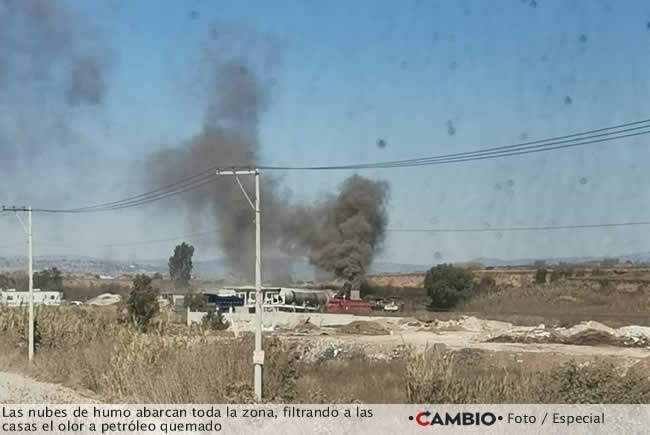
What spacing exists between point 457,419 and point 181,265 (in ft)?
317

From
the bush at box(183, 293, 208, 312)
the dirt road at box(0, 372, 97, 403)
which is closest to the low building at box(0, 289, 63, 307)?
the bush at box(183, 293, 208, 312)

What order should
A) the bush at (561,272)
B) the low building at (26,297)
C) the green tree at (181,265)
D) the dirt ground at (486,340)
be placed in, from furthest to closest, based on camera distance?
the green tree at (181,265)
the bush at (561,272)
the low building at (26,297)
the dirt ground at (486,340)

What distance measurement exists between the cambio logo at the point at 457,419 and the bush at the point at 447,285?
6280 cm

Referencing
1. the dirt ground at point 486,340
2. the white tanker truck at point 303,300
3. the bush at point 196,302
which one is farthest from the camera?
the white tanker truck at point 303,300

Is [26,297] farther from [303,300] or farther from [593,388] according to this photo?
[593,388]

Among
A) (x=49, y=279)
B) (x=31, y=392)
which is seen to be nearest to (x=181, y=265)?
(x=49, y=279)

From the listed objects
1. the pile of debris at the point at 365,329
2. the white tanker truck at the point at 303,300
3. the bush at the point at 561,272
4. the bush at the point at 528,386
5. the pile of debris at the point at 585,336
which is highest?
the bush at the point at 561,272

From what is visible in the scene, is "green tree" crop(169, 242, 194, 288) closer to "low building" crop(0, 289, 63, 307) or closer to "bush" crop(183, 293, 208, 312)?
"low building" crop(0, 289, 63, 307)

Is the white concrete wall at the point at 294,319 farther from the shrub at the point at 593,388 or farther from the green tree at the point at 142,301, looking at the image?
the shrub at the point at 593,388

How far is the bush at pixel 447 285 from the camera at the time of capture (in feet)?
253

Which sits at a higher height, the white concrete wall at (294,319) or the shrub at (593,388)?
the shrub at (593,388)

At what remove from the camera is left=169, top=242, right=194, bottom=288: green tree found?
351ft

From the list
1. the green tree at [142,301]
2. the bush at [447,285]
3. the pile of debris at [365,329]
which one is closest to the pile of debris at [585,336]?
the pile of debris at [365,329]

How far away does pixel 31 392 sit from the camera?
2267cm
